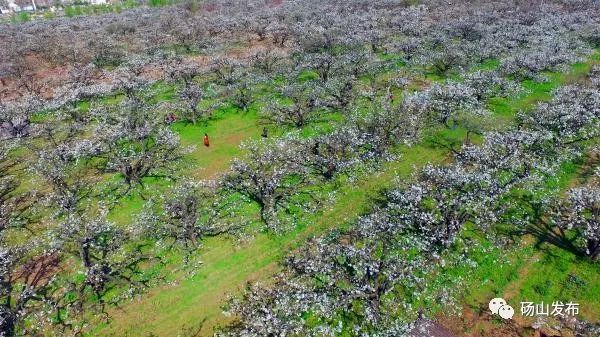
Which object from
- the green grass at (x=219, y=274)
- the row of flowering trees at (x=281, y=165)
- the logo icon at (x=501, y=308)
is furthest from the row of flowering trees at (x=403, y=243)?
the logo icon at (x=501, y=308)

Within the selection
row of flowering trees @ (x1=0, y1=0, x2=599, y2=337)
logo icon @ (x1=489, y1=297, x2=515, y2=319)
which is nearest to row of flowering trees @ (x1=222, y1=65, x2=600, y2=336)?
row of flowering trees @ (x1=0, y1=0, x2=599, y2=337)

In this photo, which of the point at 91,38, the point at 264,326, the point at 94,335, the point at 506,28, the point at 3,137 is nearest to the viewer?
the point at 264,326

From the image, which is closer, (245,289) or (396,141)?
(245,289)

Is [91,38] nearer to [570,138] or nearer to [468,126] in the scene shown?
[468,126]

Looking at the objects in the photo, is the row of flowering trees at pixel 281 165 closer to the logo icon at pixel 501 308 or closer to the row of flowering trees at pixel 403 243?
the row of flowering trees at pixel 403 243

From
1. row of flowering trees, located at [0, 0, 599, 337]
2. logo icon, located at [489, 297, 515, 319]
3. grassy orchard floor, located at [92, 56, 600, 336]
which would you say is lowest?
logo icon, located at [489, 297, 515, 319]

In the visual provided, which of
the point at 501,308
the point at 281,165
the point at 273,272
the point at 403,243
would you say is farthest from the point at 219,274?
the point at 501,308

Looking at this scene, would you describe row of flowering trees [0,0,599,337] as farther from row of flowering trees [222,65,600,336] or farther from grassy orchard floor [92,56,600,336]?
grassy orchard floor [92,56,600,336]

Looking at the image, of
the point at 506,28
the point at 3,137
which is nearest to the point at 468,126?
the point at 506,28
